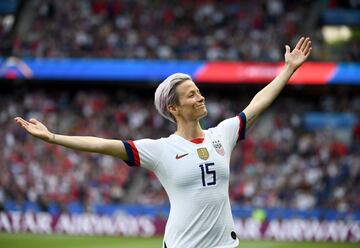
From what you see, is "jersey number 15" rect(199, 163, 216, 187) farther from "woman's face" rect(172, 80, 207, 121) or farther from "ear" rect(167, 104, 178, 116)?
"ear" rect(167, 104, 178, 116)

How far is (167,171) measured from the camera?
594 cm

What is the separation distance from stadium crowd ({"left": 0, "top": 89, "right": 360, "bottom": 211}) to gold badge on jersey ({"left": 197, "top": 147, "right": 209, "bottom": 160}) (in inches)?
682

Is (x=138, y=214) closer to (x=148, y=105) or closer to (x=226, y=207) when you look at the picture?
(x=148, y=105)

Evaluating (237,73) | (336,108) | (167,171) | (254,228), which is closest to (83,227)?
(254,228)

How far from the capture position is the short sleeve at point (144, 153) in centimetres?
593

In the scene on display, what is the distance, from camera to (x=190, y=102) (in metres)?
6.04

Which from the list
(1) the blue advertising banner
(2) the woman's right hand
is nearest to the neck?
(2) the woman's right hand

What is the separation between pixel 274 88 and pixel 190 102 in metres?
0.91

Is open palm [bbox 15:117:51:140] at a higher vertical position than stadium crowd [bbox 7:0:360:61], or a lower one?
lower

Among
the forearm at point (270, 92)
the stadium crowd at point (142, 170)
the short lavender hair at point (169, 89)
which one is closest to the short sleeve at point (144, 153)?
the short lavender hair at point (169, 89)

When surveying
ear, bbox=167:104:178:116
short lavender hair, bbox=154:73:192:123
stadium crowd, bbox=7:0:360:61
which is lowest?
ear, bbox=167:104:178:116

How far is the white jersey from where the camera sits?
5781 millimetres

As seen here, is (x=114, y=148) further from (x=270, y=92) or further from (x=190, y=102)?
(x=270, y=92)

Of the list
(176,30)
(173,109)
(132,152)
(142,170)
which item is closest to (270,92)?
(173,109)
